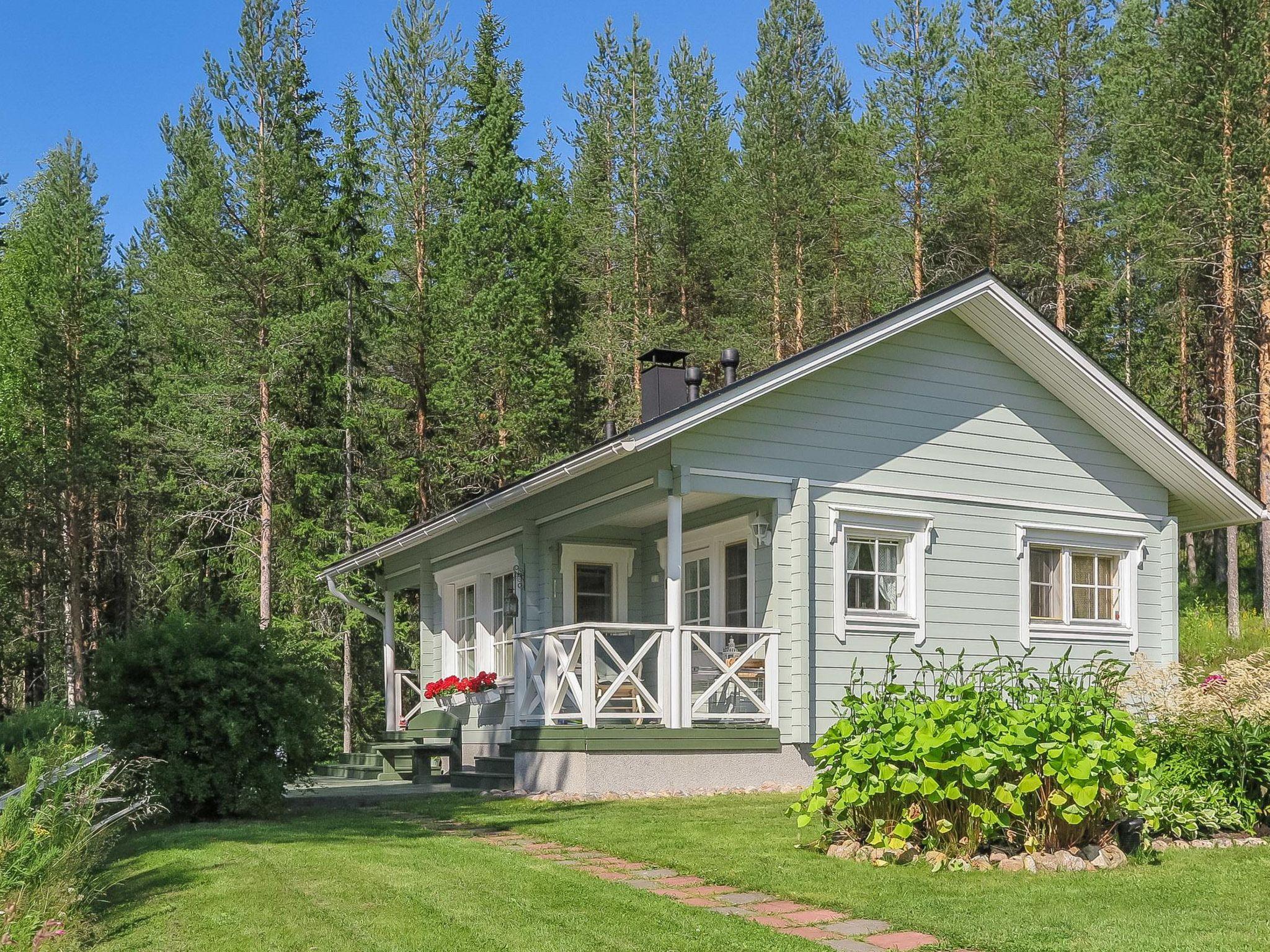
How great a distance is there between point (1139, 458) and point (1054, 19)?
15.4m

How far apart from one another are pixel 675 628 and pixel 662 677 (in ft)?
1.92

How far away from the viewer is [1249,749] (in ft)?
26.6

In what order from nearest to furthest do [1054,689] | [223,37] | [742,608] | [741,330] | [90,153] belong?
[1054,689], [742,608], [223,37], [741,330], [90,153]

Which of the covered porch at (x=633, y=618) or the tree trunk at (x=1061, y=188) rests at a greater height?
the tree trunk at (x=1061, y=188)

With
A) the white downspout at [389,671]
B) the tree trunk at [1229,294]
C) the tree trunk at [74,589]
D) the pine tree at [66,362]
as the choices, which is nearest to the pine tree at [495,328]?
the white downspout at [389,671]

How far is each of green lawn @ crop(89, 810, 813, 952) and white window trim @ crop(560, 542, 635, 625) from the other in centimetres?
660

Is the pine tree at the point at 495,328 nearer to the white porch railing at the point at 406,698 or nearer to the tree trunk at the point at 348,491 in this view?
the tree trunk at the point at 348,491

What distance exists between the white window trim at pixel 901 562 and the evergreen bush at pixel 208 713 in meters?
5.36

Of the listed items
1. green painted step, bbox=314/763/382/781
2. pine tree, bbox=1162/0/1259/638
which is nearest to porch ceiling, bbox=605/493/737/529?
green painted step, bbox=314/763/382/781

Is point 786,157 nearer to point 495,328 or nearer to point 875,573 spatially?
point 495,328

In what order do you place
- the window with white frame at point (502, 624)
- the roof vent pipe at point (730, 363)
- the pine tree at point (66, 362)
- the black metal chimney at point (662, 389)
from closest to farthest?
the roof vent pipe at point (730, 363) → the black metal chimney at point (662, 389) → the window with white frame at point (502, 624) → the pine tree at point (66, 362)

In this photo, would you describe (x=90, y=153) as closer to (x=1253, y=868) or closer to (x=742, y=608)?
(x=742, y=608)

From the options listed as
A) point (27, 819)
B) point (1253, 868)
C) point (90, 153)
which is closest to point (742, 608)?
point (1253, 868)

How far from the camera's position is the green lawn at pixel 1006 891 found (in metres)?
5.41
